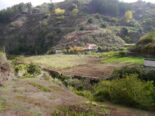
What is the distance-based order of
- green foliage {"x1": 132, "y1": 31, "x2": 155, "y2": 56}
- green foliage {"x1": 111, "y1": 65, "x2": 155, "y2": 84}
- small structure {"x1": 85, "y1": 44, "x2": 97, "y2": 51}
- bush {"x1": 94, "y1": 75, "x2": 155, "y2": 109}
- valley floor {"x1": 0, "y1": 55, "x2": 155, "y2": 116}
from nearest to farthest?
valley floor {"x1": 0, "y1": 55, "x2": 155, "y2": 116} → bush {"x1": 94, "y1": 75, "x2": 155, "y2": 109} → green foliage {"x1": 111, "y1": 65, "x2": 155, "y2": 84} → green foliage {"x1": 132, "y1": 31, "x2": 155, "y2": 56} → small structure {"x1": 85, "y1": 44, "x2": 97, "y2": 51}

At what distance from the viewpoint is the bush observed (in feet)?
89.2

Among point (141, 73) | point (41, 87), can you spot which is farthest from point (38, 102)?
point (141, 73)

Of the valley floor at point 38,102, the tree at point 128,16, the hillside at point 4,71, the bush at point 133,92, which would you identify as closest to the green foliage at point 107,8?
the tree at point 128,16

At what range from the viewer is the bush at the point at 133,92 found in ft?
89.2

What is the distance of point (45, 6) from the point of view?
164 meters

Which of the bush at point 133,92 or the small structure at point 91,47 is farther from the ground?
the bush at point 133,92

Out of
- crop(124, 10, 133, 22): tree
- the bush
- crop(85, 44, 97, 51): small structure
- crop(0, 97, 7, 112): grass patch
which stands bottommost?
crop(85, 44, 97, 51): small structure

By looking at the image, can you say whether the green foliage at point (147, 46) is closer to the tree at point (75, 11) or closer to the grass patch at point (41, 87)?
the grass patch at point (41, 87)

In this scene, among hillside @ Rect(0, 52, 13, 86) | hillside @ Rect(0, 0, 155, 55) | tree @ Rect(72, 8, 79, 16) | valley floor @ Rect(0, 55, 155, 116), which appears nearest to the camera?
valley floor @ Rect(0, 55, 155, 116)

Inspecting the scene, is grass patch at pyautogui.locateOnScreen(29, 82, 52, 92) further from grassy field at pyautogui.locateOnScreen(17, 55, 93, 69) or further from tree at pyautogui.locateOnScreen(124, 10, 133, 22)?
tree at pyautogui.locateOnScreen(124, 10, 133, 22)

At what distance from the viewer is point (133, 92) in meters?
27.5

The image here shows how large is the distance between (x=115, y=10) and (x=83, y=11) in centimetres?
1423

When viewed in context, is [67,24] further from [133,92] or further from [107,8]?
[133,92]

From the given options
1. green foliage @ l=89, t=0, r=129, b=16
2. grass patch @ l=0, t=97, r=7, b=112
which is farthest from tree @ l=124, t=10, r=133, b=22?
grass patch @ l=0, t=97, r=7, b=112
